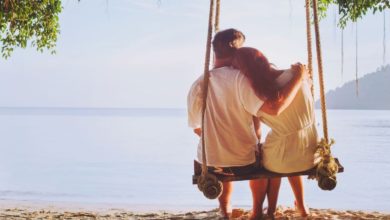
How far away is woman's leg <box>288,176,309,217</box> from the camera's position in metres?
4.09

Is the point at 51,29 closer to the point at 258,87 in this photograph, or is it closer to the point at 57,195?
the point at 258,87

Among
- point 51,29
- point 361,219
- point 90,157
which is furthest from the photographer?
point 90,157

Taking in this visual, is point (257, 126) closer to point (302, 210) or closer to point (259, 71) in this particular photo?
point (259, 71)

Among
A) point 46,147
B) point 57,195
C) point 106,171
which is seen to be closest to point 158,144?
point 46,147

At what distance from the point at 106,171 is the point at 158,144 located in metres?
13.4

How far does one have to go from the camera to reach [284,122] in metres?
3.73

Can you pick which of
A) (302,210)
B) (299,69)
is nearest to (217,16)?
(299,69)

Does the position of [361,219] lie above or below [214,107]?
below

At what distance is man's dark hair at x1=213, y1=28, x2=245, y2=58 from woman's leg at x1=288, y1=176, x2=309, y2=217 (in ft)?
3.47

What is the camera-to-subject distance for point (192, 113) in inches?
158

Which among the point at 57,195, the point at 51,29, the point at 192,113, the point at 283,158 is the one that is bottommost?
the point at 57,195

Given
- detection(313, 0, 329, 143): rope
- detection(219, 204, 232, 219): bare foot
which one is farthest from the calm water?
detection(313, 0, 329, 143): rope

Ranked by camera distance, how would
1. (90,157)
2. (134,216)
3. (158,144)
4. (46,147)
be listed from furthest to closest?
(158,144)
(46,147)
(90,157)
(134,216)

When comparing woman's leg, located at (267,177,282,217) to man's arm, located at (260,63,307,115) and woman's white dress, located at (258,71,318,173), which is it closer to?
woman's white dress, located at (258,71,318,173)
